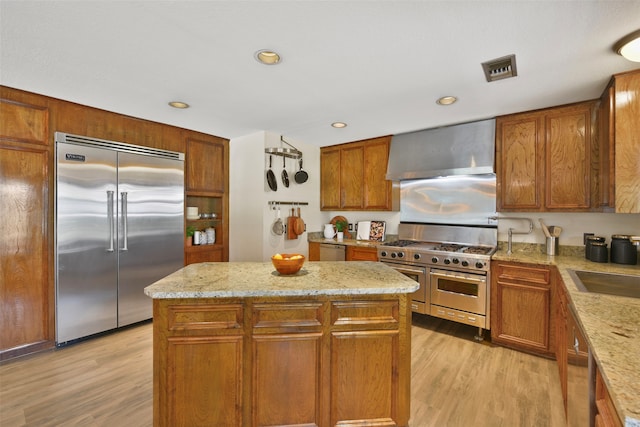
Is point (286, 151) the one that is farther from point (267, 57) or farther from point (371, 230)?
point (267, 57)

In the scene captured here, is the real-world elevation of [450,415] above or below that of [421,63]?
below

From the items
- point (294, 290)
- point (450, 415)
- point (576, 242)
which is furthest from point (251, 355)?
point (576, 242)

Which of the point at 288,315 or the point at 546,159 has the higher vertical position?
the point at 546,159

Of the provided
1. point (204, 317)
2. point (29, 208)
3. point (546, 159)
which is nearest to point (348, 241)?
point (546, 159)

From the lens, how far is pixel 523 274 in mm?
2691

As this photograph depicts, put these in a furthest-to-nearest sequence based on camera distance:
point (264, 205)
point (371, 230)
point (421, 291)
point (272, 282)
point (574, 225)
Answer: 1. point (371, 230)
2. point (264, 205)
3. point (421, 291)
4. point (574, 225)
5. point (272, 282)

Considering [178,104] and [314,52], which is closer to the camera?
[314,52]

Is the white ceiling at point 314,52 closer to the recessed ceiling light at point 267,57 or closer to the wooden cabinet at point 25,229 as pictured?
the recessed ceiling light at point 267,57

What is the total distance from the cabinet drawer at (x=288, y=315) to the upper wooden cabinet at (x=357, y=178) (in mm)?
2580

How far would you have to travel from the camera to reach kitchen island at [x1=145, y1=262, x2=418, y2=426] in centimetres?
152

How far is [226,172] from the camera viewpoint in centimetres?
415

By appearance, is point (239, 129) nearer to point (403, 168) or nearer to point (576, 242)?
point (403, 168)

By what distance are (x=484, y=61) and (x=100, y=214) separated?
11.9 feet

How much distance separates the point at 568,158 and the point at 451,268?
1487 millimetres
